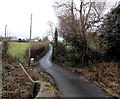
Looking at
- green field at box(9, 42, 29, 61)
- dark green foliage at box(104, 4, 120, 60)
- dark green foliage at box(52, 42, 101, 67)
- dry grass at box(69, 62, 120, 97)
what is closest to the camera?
dry grass at box(69, 62, 120, 97)

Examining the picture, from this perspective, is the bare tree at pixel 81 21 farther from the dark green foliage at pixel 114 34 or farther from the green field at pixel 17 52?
the green field at pixel 17 52

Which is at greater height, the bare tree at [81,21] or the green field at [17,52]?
the bare tree at [81,21]

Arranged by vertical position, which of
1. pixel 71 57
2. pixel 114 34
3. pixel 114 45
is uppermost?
pixel 114 34

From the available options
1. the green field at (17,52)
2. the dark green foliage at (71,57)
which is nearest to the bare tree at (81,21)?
the dark green foliage at (71,57)

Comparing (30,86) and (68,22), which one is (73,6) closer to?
(68,22)

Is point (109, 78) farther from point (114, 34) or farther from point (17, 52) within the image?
point (17, 52)

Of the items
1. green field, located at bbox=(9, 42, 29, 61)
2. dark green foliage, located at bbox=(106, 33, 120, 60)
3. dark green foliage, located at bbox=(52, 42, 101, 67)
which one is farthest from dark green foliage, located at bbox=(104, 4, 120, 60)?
green field, located at bbox=(9, 42, 29, 61)

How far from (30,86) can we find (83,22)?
11842mm

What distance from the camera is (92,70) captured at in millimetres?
17156

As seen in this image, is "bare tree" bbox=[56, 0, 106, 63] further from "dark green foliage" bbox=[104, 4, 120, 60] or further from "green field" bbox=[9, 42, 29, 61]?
"green field" bbox=[9, 42, 29, 61]

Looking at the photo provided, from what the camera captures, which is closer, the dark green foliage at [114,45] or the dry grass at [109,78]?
the dry grass at [109,78]

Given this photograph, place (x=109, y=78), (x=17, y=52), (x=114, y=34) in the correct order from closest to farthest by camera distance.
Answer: (x=109, y=78)
(x=114, y=34)
(x=17, y=52)

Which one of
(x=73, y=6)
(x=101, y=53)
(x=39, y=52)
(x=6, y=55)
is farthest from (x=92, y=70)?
(x=39, y=52)

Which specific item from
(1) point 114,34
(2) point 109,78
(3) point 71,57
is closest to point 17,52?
(3) point 71,57
